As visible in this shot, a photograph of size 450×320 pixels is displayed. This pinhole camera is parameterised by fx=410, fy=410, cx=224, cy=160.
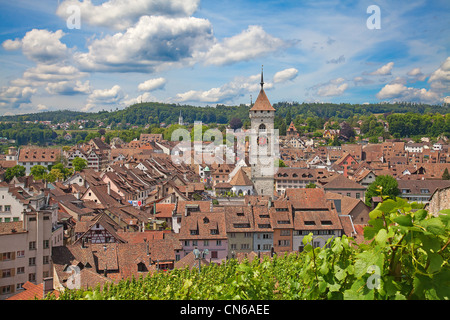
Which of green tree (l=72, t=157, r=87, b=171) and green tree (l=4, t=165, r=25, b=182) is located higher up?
green tree (l=72, t=157, r=87, b=171)

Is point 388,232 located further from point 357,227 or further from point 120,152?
point 120,152

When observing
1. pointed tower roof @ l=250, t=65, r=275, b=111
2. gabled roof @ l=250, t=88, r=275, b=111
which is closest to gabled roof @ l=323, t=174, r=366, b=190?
pointed tower roof @ l=250, t=65, r=275, b=111

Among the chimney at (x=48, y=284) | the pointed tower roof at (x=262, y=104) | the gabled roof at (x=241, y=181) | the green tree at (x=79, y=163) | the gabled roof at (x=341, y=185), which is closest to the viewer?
the chimney at (x=48, y=284)

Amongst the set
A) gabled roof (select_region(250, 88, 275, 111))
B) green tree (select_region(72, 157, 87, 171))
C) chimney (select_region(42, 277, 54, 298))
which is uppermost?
gabled roof (select_region(250, 88, 275, 111))

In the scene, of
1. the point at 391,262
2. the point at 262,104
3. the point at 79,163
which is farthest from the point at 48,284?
the point at 79,163

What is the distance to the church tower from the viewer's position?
5691cm

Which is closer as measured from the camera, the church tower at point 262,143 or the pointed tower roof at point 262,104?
the church tower at point 262,143

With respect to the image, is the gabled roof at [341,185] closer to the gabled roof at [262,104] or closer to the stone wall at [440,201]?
the gabled roof at [262,104]

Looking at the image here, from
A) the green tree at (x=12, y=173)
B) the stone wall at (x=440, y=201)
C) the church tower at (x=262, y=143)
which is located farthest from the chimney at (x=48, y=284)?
the green tree at (x=12, y=173)

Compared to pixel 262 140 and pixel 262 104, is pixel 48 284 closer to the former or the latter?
pixel 262 140

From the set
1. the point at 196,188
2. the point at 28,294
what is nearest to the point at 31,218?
the point at 28,294

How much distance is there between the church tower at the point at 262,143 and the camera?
5691 centimetres

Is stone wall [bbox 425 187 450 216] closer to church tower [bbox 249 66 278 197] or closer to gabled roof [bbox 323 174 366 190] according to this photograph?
church tower [bbox 249 66 278 197]
